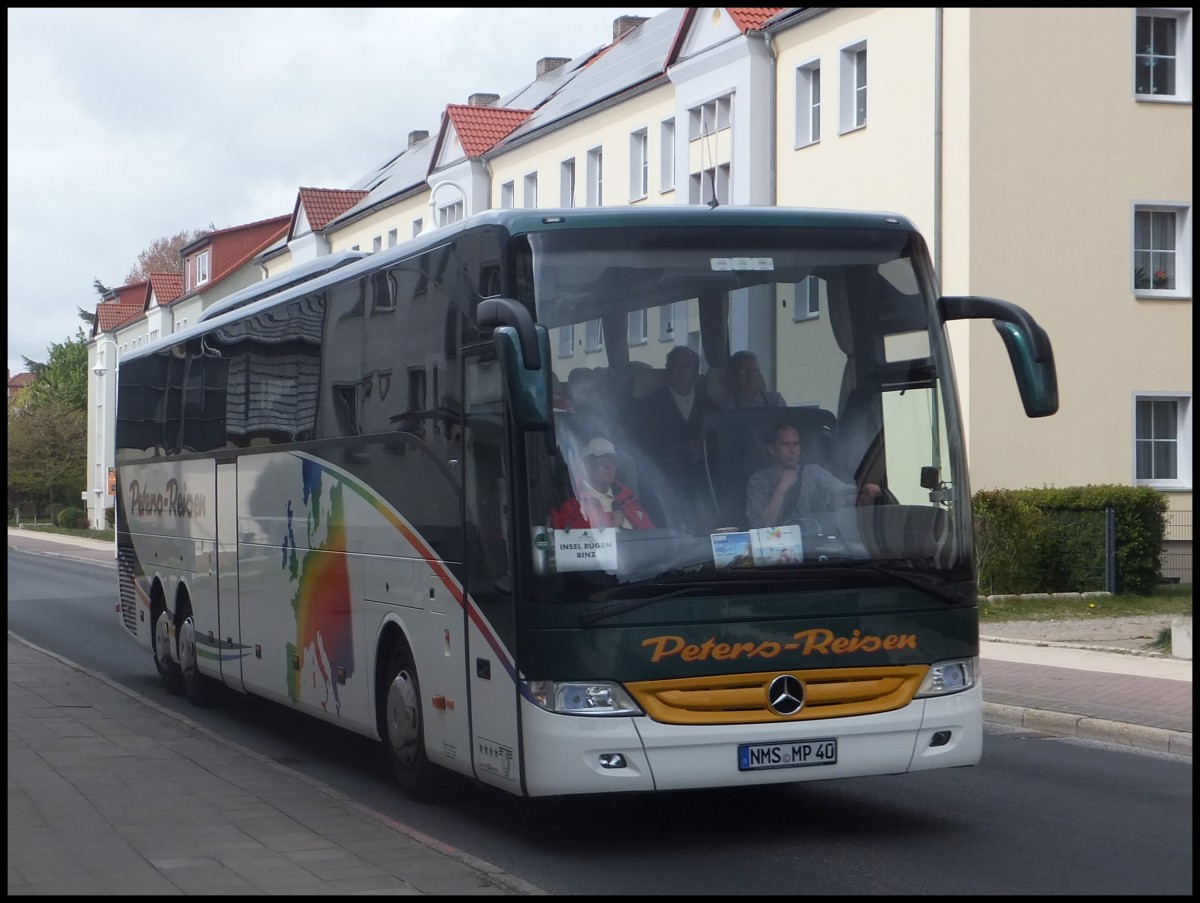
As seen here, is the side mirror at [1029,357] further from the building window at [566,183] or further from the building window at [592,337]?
the building window at [566,183]

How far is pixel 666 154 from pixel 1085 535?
17.1 meters

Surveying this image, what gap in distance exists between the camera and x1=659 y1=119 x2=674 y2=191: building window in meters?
39.9

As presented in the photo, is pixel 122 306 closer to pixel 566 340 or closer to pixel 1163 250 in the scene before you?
pixel 1163 250

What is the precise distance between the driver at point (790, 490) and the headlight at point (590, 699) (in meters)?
1.02

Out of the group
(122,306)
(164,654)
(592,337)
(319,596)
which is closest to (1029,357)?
(592,337)

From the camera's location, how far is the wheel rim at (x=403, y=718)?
10.1 metres

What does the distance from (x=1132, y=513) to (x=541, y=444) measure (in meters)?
19.2

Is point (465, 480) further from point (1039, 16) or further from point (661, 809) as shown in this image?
point (1039, 16)

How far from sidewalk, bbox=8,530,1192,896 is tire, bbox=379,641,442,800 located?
46 centimetres

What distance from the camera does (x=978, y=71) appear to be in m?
28.9

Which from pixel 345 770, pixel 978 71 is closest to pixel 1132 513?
pixel 978 71

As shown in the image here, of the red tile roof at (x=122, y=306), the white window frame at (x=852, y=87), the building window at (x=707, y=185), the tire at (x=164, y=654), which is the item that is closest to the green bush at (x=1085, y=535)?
the white window frame at (x=852, y=87)

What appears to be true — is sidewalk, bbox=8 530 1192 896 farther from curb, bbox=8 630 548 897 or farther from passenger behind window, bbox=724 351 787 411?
passenger behind window, bbox=724 351 787 411


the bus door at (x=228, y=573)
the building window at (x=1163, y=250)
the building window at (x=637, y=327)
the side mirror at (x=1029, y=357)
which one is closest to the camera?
the building window at (x=637, y=327)
